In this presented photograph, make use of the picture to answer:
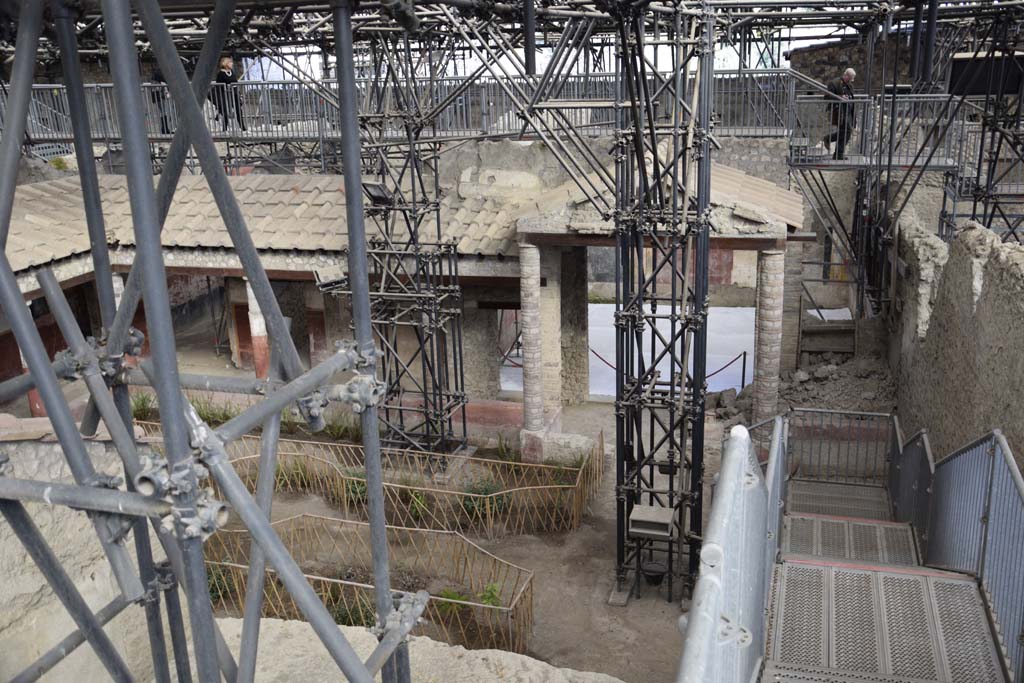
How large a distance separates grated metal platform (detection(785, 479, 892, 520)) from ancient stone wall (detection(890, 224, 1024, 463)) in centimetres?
95

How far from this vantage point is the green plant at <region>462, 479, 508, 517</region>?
39.6 feet

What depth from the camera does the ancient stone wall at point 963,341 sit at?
799 cm

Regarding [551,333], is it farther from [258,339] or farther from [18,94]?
[18,94]

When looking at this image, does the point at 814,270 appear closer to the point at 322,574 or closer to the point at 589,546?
the point at 589,546

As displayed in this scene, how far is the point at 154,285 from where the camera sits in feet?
9.82

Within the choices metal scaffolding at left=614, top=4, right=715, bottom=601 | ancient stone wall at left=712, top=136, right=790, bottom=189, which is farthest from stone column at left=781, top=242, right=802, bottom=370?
metal scaffolding at left=614, top=4, right=715, bottom=601

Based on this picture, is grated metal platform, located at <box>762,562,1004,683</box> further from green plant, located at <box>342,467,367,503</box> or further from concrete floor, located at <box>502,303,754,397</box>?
concrete floor, located at <box>502,303,754,397</box>

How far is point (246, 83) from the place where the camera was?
54.1 ft

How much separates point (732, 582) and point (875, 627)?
2.69 meters

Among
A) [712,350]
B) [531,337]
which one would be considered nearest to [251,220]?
[531,337]

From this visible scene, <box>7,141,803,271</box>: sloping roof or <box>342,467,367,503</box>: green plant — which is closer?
<box>342,467,367,503</box>: green plant

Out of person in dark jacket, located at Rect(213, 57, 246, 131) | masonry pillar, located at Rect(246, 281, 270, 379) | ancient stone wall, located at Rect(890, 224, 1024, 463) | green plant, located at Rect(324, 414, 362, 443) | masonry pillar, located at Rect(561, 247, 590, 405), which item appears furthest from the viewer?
person in dark jacket, located at Rect(213, 57, 246, 131)

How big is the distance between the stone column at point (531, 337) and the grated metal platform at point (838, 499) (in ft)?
12.6

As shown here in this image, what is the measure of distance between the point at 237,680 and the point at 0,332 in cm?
1476
